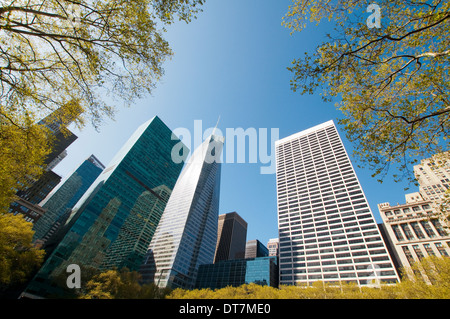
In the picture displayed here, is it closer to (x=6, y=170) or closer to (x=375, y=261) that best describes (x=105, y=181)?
(x=6, y=170)

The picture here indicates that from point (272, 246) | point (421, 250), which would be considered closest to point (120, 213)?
point (421, 250)

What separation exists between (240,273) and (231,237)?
6198 cm

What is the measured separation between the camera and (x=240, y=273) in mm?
75750

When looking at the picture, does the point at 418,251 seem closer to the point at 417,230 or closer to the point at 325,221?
the point at 417,230

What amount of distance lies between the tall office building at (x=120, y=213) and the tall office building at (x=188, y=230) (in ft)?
48.7

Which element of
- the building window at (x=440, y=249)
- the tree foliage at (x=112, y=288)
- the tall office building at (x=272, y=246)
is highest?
the tall office building at (x=272, y=246)

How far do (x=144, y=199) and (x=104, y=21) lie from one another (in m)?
83.3

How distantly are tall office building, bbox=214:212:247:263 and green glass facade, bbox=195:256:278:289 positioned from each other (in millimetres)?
44260

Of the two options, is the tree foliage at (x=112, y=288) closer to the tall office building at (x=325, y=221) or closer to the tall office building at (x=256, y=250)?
the tall office building at (x=325, y=221)

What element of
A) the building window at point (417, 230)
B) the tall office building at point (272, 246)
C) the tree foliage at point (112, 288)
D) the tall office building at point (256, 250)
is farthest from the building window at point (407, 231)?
the tall office building at point (272, 246)

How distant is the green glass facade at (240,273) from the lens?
7075 cm

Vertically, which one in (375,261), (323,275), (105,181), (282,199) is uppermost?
(282,199)
